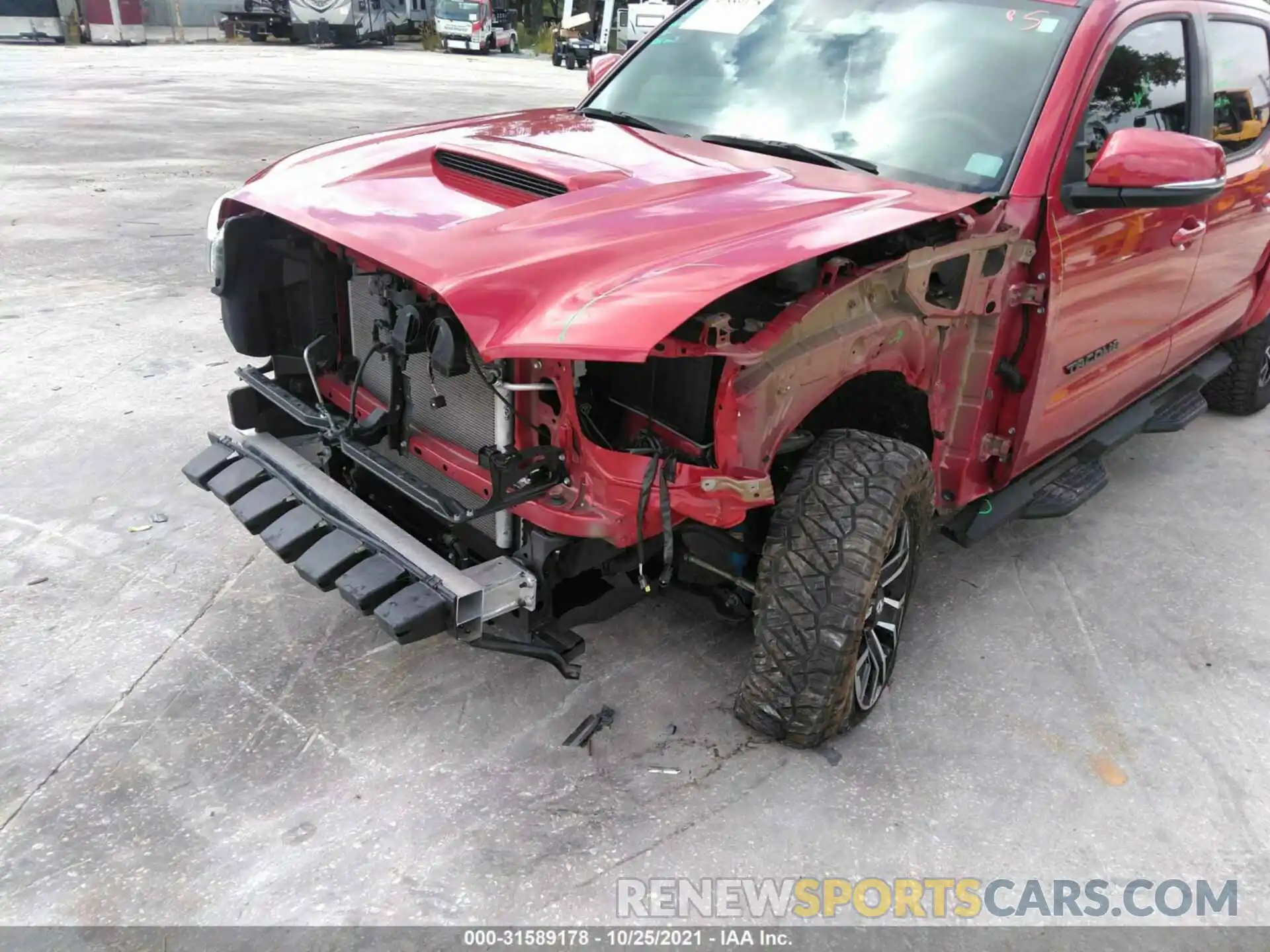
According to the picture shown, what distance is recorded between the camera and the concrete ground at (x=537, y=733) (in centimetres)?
238

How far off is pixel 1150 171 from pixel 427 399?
210 centimetres

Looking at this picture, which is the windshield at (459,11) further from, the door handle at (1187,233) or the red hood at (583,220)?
the door handle at (1187,233)

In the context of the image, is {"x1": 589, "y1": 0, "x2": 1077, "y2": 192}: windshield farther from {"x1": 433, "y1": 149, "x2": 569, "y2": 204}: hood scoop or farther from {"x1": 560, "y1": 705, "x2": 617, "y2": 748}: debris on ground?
{"x1": 560, "y1": 705, "x2": 617, "y2": 748}: debris on ground

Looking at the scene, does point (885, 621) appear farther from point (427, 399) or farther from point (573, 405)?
point (427, 399)

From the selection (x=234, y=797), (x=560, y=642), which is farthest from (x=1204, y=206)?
(x=234, y=797)

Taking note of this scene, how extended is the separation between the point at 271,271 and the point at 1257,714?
3.34 metres

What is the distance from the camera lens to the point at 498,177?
2730 millimetres

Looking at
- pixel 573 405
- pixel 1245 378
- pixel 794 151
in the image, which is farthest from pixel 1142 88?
pixel 1245 378

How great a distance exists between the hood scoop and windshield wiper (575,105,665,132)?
30.2 inches

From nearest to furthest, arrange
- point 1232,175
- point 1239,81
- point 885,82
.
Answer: point 885,82
point 1232,175
point 1239,81

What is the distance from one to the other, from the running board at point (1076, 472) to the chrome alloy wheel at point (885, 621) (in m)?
0.53

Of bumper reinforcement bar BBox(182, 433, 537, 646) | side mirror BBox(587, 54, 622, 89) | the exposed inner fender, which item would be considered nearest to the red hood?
the exposed inner fender

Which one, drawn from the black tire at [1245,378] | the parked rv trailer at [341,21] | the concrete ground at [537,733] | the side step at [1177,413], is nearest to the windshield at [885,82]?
the concrete ground at [537,733]

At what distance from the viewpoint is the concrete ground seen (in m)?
2.38
